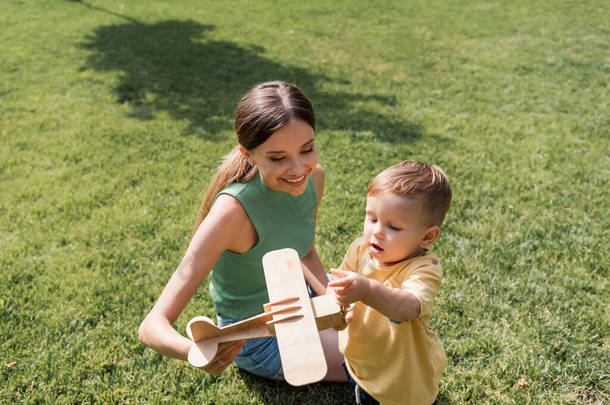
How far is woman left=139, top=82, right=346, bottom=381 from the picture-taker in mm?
1747

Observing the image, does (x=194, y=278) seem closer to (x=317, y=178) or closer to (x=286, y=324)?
(x=286, y=324)

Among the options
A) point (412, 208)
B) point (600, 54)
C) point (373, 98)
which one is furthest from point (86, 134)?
point (600, 54)

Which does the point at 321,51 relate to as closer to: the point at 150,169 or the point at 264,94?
the point at 150,169

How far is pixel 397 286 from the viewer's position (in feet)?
5.53

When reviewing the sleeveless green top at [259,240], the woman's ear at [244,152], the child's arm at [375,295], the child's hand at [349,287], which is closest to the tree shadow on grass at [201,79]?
the sleeveless green top at [259,240]

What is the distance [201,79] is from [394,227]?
610 centimetres

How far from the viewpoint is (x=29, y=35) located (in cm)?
897

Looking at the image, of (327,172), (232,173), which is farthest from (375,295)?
(327,172)

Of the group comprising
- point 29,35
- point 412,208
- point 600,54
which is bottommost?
point 29,35

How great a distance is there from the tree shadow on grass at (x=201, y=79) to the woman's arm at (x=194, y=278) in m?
3.64

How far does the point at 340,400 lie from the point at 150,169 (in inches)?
125

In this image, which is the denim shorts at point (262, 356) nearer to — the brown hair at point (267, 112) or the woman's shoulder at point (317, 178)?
the woman's shoulder at point (317, 178)

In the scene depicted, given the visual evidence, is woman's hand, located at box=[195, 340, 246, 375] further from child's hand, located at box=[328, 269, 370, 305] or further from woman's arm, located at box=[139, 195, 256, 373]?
child's hand, located at box=[328, 269, 370, 305]

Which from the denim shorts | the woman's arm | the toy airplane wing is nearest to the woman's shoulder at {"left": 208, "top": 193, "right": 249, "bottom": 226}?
the woman's arm
